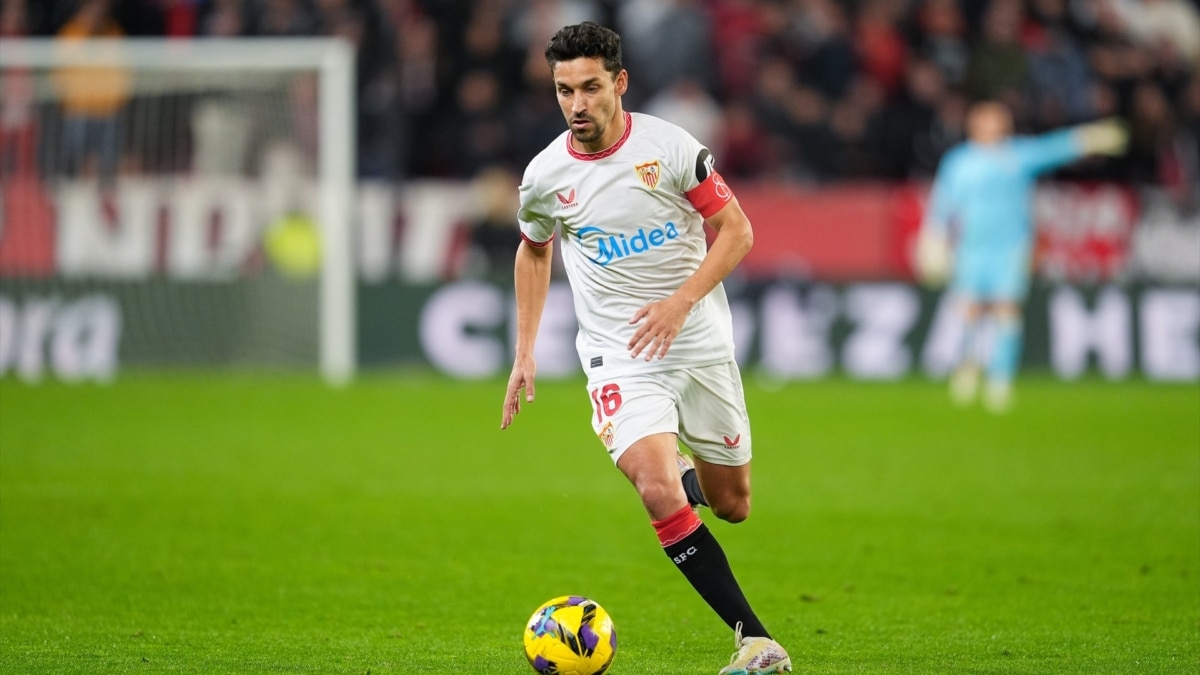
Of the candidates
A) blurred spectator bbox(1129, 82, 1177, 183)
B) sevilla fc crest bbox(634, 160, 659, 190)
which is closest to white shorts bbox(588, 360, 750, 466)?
sevilla fc crest bbox(634, 160, 659, 190)

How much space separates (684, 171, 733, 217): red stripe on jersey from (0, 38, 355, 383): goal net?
38.5 feet

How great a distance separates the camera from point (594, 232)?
608 cm

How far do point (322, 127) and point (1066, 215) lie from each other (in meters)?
8.63

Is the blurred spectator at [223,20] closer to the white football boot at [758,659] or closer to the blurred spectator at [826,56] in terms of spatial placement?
the blurred spectator at [826,56]

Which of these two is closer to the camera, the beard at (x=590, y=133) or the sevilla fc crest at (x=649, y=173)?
the beard at (x=590, y=133)

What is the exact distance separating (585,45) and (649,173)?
516mm

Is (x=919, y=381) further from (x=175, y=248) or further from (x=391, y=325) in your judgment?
(x=175, y=248)

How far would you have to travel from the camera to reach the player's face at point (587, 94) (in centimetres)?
578

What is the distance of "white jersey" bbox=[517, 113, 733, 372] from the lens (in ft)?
19.6

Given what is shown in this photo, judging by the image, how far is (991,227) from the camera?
658 inches

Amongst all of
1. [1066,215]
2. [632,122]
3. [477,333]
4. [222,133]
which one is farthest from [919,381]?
[632,122]

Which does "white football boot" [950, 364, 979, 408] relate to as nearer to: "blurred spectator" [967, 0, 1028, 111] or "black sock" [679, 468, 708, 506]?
"blurred spectator" [967, 0, 1028, 111]

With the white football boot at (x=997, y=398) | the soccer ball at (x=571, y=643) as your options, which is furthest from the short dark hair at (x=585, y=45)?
the white football boot at (x=997, y=398)

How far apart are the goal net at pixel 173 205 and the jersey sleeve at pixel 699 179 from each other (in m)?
11.7
